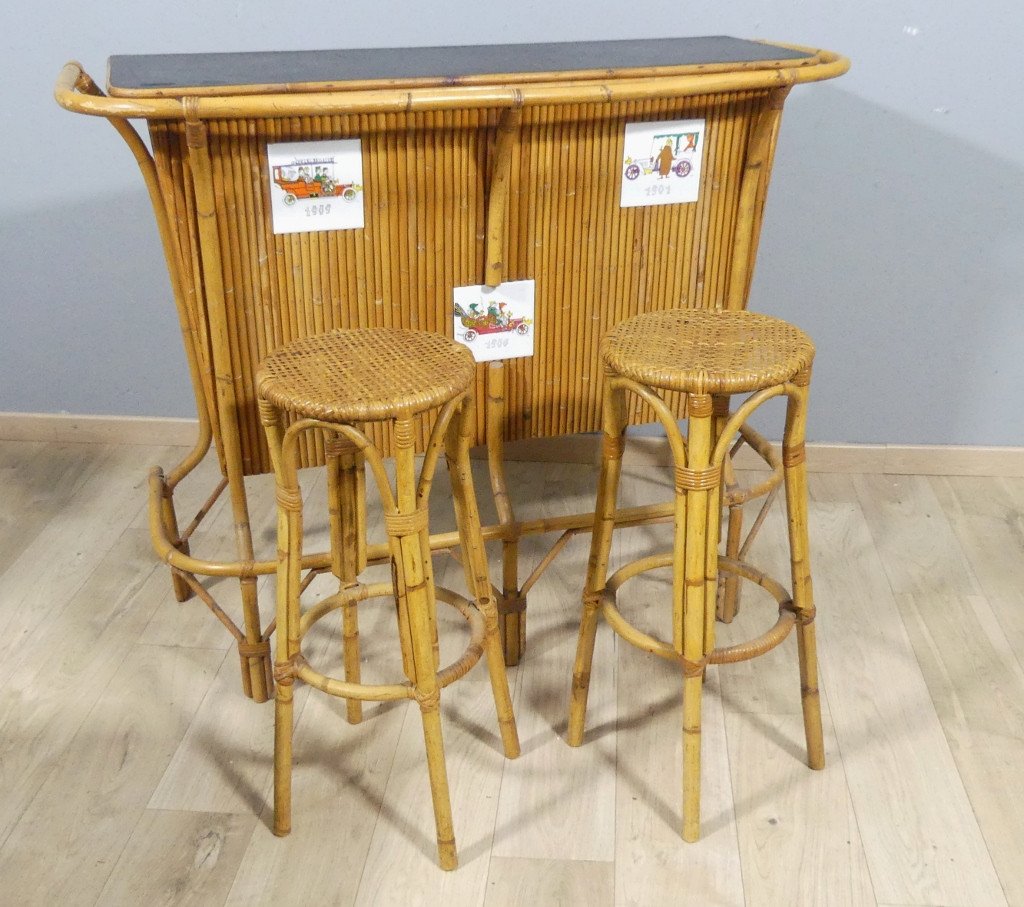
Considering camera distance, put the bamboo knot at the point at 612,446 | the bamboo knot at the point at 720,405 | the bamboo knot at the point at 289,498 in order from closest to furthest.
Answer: the bamboo knot at the point at 289,498
the bamboo knot at the point at 612,446
the bamboo knot at the point at 720,405

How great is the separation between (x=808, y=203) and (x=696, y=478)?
1217 millimetres

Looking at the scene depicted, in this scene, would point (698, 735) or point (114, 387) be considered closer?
point (698, 735)

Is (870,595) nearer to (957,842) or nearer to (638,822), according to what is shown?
(957,842)

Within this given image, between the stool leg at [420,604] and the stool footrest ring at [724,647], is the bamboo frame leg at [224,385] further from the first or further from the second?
the stool footrest ring at [724,647]

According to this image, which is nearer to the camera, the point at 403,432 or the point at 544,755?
the point at 403,432

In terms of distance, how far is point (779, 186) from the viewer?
101 inches

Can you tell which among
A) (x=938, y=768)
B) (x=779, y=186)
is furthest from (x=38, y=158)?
(x=938, y=768)

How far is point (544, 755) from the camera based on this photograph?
195 centimetres

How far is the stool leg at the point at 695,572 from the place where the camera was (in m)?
1.59

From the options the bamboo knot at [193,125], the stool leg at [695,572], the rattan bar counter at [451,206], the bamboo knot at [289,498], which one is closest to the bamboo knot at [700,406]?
the stool leg at [695,572]

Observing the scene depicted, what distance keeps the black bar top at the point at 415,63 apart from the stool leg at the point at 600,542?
0.51 meters

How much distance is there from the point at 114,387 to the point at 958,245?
81.0 inches

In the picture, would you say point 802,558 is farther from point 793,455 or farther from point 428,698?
point 428,698

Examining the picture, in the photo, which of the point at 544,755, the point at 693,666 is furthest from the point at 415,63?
the point at 544,755
